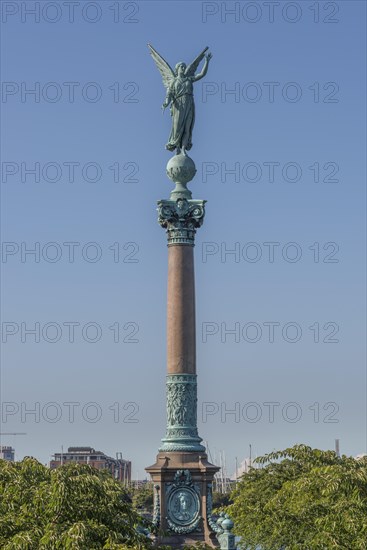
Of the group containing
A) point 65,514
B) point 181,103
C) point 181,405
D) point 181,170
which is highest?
point 181,103

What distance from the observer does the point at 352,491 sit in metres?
34.9

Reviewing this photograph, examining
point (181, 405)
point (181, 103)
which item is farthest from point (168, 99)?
point (181, 405)

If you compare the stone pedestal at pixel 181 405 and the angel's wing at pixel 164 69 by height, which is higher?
the angel's wing at pixel 164 69

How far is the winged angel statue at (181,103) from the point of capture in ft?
138

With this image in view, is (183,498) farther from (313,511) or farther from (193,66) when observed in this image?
(193,66)

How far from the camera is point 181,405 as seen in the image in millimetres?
39375

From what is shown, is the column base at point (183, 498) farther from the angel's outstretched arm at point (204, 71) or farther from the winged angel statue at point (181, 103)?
the angel's outstretched arm at point (204, 71)

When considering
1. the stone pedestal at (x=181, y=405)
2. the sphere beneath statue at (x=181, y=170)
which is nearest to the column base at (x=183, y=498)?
the stone pedestal at (x=181, y=405)

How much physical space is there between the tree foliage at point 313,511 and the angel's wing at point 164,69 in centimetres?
1560

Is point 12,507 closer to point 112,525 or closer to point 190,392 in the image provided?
point 112,525

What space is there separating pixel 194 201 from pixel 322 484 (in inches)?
448

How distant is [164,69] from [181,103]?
1.90 m

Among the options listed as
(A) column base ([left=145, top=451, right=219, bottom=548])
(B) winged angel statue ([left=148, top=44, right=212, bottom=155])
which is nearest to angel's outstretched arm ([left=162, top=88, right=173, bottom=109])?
(B) winged angel statue ([left=148, top=44, right=212, bottom=155])

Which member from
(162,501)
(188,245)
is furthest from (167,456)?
(188,245)
